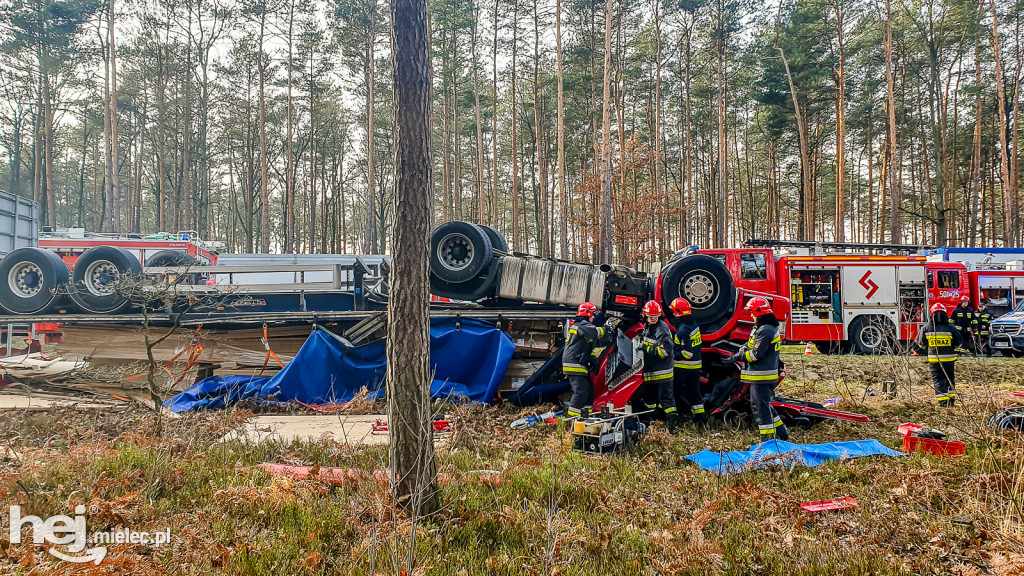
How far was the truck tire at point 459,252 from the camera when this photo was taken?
27.0 feet

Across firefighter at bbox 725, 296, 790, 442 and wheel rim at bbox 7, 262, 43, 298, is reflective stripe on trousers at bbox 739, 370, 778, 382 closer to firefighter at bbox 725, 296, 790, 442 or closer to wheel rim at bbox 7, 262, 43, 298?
firefighter at bbox 725, 296, 790, 442

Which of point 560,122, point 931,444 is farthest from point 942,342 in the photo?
point 560,122

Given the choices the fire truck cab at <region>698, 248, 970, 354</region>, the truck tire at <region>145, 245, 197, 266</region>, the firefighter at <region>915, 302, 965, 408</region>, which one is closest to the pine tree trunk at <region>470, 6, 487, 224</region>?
the fire truck cab at <region>698, 248, 970, 354</region>

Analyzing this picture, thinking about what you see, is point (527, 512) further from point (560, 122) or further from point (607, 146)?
point (560, 122)

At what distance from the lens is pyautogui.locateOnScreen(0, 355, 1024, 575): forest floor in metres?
2.76

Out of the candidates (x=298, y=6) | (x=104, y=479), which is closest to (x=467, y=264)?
(x=104, y=479)

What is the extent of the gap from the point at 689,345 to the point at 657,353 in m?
0.51

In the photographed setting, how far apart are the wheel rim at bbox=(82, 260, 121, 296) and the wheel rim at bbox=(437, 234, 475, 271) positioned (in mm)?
5108

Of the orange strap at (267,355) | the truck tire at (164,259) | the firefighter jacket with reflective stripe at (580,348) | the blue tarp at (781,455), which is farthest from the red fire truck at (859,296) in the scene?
the truck tire at (164,259)

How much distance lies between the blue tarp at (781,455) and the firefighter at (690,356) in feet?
4.58

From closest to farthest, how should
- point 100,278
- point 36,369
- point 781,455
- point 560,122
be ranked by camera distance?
point 781,455, point 36,369, point 100,278, point 560,122

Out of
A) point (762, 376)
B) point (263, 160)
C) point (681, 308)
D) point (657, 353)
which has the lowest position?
point (762, 376)

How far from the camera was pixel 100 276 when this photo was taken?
875 centimetres

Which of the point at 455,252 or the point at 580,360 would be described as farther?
the point at 455,252
